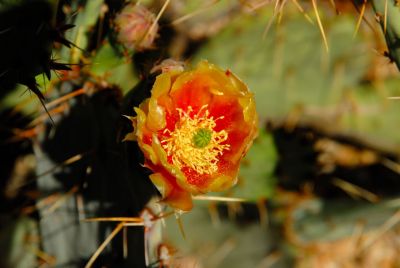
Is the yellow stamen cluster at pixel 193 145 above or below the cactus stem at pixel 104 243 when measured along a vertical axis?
above

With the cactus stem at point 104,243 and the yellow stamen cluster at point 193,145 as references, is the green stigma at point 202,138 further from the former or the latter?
the cactus stem at point 104,243

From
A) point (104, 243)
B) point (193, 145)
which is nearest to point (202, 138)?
point (193, 145)

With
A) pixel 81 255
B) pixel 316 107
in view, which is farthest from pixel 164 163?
pixel 316 107

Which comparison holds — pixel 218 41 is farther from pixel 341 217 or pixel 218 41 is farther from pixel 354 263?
pixel 354 263

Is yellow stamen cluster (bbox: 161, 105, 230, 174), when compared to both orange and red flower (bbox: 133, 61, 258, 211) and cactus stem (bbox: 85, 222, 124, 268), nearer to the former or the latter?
orange and red flower (bbox: 133, 61, 258, 211)

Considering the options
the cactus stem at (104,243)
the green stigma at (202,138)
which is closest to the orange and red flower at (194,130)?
the green stigma at (202,138)

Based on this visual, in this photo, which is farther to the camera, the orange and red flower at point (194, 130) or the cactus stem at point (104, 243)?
the cactus stem at point (104, 243)

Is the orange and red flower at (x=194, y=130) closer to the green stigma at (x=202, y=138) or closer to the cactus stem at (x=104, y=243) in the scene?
the green stigma at (x=202, y=138)

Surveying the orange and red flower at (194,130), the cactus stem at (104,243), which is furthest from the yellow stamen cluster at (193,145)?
the cactus stem at (104,243)
